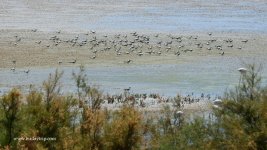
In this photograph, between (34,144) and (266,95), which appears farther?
(266,95)

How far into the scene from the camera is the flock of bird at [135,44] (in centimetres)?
3983

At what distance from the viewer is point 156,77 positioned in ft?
110

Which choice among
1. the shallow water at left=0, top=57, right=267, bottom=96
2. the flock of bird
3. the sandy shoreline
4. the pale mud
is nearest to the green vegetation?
the shallow water at left=0, top=57, right=267, bottom=96

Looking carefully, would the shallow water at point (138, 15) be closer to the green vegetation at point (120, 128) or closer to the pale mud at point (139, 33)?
the pale mud at point (139, 33)

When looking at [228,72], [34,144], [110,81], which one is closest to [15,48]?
[110,81]

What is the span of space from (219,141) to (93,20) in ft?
128

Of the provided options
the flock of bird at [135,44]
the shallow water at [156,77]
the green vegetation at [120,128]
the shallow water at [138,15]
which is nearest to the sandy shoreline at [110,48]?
the flock of bird at [135,44]

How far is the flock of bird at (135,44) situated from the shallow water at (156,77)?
235cm

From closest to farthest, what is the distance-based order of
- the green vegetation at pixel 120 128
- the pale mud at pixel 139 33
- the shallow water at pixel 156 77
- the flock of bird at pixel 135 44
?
the green vegetation at pixel 120 128
the shallow water at pixel 156 77
the pale mud at pixel 139 33
the flock of bird at pixel 135 44

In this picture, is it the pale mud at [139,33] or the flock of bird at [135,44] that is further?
the flock of bird at [135,44]

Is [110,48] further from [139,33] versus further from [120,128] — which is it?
[120,128]

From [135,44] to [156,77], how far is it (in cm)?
900

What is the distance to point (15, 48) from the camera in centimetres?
4050

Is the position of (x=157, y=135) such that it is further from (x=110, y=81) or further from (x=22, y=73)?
(x=22, y=73)
